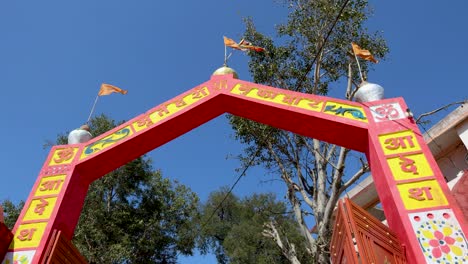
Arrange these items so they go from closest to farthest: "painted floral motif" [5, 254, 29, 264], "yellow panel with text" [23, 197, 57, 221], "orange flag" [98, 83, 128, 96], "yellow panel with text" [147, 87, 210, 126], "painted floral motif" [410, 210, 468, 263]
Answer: "painted floral motif" [410, 210, 468, 263]
"painted floral motif" [5, 254, 29, 264]
"yellow panel with text" [23, 197, 57, 221]
"yellow panel with text" [147, 87, 210, 126]
"orange flag" [98, 83, 128, 96]

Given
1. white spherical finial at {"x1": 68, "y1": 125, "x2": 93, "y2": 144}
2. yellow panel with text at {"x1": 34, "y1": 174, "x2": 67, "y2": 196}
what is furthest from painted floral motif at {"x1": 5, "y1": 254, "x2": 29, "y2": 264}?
white spherical finial at {"x1": 68, "y1": 125, "x2": 93, "y2": 144}

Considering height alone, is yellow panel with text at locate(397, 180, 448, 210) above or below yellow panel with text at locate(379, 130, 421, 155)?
below

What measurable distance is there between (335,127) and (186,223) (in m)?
11.0

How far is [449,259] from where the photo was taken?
3510mm

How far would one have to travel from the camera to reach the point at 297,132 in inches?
212

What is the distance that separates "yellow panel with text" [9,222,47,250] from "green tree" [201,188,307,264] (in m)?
13.9

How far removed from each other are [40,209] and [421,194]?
4.27 m

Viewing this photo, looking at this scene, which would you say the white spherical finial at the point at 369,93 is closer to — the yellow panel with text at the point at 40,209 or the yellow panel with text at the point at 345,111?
the yellow panel with text at the point at 345,111

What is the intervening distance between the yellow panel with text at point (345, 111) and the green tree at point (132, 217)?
9063 mm

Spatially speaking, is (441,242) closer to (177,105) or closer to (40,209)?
(177,105)

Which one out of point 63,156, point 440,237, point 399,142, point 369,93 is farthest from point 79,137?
point 440,237

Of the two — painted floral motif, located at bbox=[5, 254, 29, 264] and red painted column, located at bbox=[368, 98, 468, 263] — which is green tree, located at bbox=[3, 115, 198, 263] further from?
→ red painted column, located at bbox=[368, 98, 468, 263]

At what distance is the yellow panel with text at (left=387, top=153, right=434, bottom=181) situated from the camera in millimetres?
4137

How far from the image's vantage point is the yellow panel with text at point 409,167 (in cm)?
414
